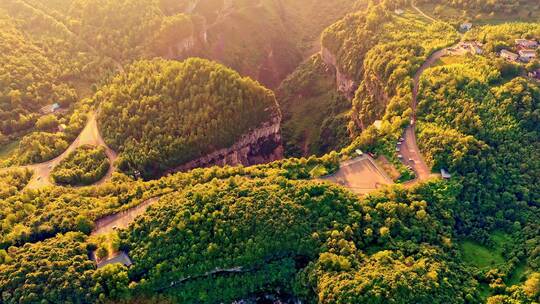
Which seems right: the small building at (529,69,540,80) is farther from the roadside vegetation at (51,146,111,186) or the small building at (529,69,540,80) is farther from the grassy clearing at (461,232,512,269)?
the roadside vegetation at (51,146,111,186)

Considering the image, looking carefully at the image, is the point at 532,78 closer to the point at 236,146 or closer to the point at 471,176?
the point at 471,176

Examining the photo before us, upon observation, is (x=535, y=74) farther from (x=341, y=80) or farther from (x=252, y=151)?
(x=252, y=151)

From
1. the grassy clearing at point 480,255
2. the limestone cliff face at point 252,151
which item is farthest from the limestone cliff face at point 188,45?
the grassy clearing at point 480,255

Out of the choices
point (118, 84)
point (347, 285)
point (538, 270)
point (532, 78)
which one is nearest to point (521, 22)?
point (532, 78)

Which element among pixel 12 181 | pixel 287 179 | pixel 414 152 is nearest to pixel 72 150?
pixel 12 181

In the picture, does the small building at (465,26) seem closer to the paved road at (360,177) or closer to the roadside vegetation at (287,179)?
the roadside vegetation at (287,179)

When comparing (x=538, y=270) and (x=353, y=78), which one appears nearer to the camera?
(x=538, y=270)
